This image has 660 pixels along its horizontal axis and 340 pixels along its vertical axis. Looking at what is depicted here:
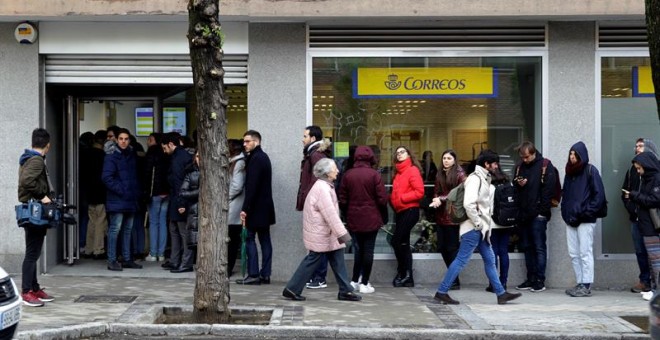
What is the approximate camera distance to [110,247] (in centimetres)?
1326

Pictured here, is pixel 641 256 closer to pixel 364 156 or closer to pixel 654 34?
pixel 364 156

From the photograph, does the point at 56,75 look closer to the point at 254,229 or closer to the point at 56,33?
the point at 56,33

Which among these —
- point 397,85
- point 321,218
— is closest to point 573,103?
point 397,85

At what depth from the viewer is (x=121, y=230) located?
13594mm

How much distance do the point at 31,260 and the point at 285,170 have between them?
3.85 metres

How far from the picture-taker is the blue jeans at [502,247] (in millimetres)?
12000

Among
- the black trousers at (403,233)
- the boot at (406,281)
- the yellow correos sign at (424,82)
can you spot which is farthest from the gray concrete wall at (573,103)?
the black trousers at (403,233)

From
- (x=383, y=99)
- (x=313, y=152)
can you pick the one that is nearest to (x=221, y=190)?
(x=313, y=152)

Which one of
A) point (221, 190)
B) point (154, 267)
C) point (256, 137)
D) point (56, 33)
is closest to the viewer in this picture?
point (221, 190)

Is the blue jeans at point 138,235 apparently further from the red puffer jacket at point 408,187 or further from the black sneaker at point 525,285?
the black sneaker at point 525,285

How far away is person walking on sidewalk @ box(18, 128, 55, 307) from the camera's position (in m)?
10.2

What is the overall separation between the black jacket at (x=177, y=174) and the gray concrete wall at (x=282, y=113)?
1221mm

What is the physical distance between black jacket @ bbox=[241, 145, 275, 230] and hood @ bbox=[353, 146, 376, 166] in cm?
121

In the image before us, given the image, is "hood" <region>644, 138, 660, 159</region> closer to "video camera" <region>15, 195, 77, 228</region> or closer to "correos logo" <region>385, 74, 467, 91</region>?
"correos logo" <region>385, 74, 467, 91</region>
